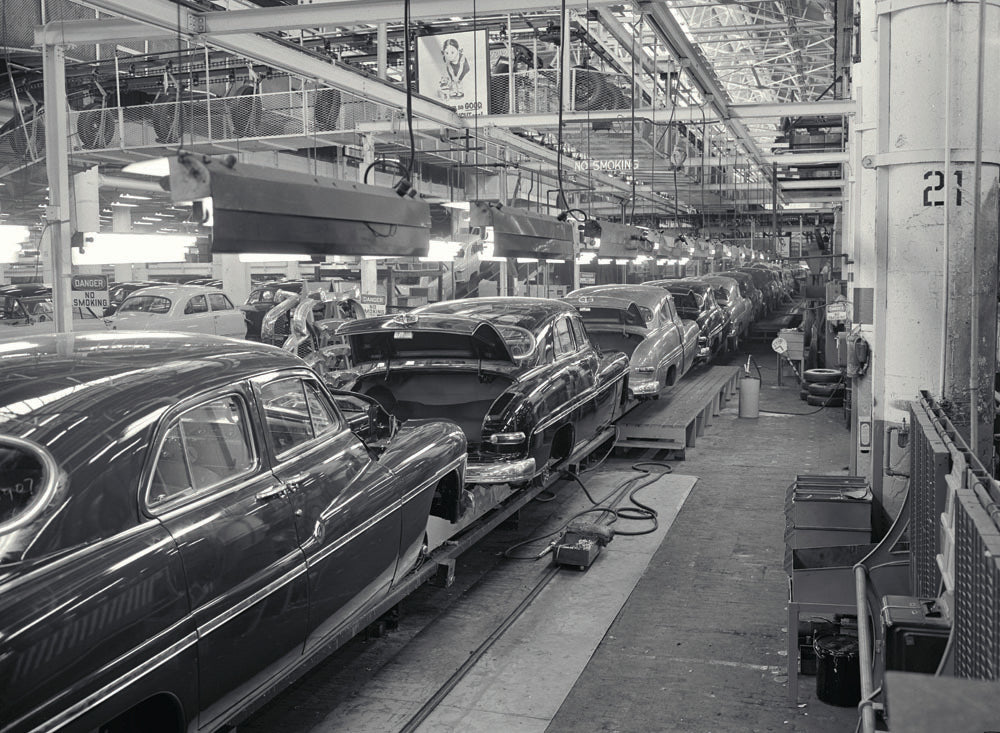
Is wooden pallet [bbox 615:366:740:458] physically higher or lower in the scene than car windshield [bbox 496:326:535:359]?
lower

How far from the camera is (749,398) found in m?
13.2

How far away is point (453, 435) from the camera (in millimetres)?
5531

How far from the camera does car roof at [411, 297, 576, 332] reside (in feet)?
26.6

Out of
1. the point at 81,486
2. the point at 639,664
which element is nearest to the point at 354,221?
the point at 81,486

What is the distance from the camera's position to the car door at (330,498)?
3908 mm

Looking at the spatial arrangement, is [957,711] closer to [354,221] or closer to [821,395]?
[354,221]

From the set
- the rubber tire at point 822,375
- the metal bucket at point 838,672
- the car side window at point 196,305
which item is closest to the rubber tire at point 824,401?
the rubber tire at point 822,375

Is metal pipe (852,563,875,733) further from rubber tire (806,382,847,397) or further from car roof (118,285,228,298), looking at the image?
car roof (118,285,228,298)

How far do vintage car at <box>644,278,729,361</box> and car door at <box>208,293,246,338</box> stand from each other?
797 cm

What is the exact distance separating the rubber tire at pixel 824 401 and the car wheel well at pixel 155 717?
10.9 metres

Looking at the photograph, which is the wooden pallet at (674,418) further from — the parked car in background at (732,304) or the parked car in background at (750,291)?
the parked car in background at (750,291)

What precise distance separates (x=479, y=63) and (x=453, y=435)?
765cm

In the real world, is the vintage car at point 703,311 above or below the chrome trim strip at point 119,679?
above

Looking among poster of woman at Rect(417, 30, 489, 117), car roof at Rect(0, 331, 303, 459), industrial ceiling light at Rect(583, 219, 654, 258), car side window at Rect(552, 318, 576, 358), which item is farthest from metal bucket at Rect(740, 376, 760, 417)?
car roof at Rect(0, 331, 303, 459)
